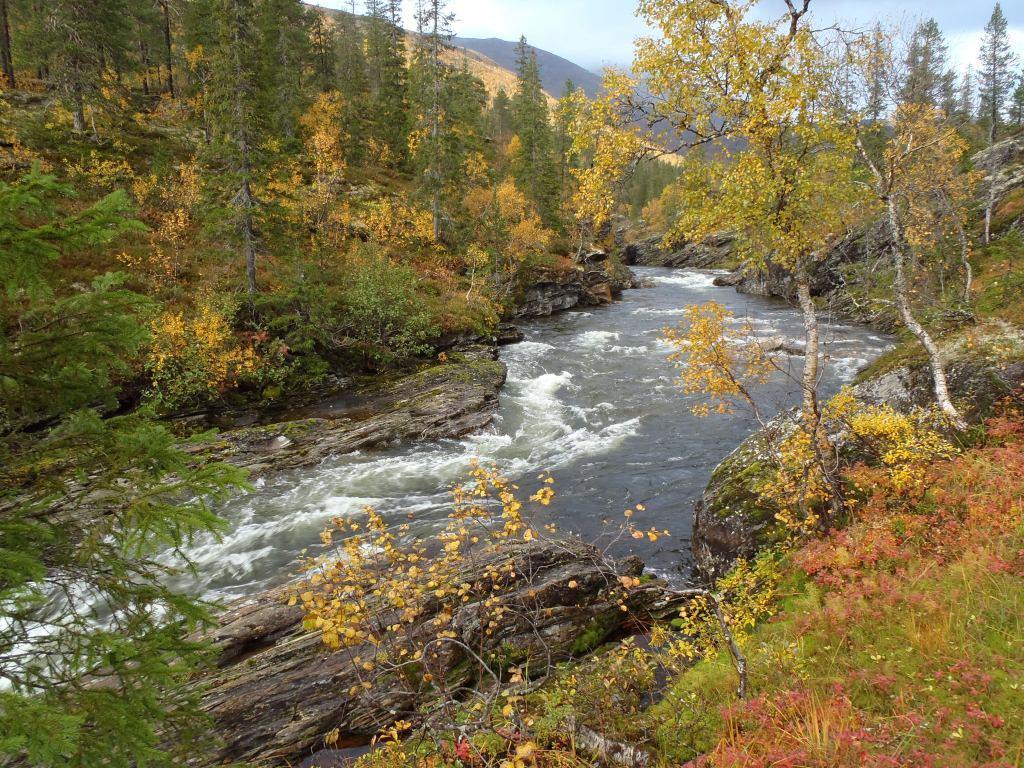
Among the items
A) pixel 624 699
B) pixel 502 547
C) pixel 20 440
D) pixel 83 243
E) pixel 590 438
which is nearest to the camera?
pixel 83 243

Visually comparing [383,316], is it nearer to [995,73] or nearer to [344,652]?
[344,652]

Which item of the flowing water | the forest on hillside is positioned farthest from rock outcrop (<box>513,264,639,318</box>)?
the forest on hillside

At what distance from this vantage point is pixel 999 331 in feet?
43.0

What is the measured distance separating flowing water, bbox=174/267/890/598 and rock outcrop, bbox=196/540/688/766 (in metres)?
2.54

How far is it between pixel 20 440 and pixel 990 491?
13257 millimetres

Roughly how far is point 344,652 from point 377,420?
12.2 m

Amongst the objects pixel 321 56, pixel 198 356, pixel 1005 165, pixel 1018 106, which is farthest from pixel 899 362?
pixel 1018 106

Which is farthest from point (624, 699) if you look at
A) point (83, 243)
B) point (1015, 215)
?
point (1015, 215)

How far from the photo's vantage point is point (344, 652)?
885cm

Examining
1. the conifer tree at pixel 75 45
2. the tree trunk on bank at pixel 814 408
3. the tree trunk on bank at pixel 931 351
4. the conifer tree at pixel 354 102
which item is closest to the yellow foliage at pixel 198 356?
the conifer tree at pixel 75 45

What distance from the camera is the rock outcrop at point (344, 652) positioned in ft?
26.0

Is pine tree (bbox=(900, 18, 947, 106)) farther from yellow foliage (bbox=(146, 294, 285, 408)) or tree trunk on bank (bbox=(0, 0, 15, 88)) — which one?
tree trunk on bank (bbox=(0, 0, 15, 88))

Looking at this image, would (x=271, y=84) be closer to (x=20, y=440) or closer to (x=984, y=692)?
(x=20, y=440)

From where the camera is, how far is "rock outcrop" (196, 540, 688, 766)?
26.0ft
